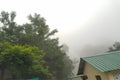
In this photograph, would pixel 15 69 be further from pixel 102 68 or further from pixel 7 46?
pixel 102 68

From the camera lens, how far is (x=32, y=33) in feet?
176

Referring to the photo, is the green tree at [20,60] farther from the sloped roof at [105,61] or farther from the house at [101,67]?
the sloped roof at [105,61]

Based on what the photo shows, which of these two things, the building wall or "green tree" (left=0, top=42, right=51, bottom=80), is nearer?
the building wall

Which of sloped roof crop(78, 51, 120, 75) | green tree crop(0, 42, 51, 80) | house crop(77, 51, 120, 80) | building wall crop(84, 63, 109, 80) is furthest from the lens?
green tree crop(0, 42, 51, 80)

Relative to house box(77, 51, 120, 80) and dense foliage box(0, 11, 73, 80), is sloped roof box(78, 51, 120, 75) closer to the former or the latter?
house box(77, 51, 120, 80)

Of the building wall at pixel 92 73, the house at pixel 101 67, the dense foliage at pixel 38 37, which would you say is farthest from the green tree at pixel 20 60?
the building wall at pixel 92 73

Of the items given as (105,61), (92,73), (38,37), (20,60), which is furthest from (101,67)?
(38,37)

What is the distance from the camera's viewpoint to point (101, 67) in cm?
1966

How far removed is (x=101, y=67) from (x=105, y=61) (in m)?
1.29

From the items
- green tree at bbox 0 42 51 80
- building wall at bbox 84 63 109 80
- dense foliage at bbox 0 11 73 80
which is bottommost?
building wall at bbox 84 63 109 80

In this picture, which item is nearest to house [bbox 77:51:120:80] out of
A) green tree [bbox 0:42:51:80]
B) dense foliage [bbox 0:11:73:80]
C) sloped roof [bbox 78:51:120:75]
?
sloped roof [bbox 78:51:120:75]

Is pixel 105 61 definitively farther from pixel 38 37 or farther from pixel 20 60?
pixel 38 37

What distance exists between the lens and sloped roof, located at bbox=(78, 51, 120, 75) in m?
19.5

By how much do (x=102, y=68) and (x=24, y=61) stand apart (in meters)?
23.4
